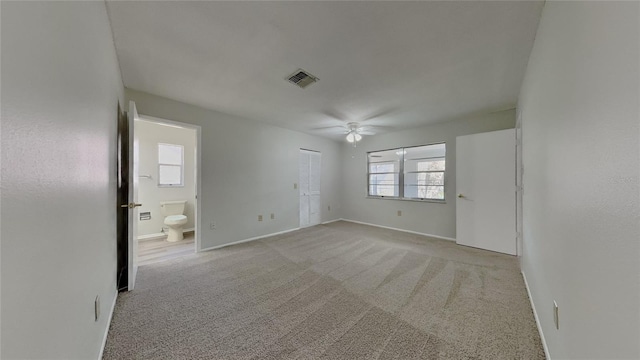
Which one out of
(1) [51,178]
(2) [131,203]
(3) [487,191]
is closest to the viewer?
(1) [51,178]

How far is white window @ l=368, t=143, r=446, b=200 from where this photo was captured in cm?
437

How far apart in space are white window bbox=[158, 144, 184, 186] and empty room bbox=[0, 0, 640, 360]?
0.30 feet

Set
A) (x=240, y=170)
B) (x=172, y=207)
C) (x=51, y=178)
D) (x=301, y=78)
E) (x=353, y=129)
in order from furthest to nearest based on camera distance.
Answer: (x=172, y=207) → (x=353, y=129) → (x=240, y=170) → (x=301, y=78) → (x=51, y=178)

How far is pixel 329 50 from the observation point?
1.93 meters

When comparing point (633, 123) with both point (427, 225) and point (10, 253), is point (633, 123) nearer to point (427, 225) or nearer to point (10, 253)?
point (10, 253)

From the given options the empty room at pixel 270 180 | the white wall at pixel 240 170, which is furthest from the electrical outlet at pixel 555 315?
the white wall at pixel 240 170

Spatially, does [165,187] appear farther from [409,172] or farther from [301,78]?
[409,172]

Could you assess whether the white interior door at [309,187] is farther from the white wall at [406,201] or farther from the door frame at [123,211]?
the door frame at [123,211]

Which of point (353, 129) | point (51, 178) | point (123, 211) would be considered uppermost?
point (353, 129)

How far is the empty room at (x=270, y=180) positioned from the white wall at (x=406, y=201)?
0.06 metres

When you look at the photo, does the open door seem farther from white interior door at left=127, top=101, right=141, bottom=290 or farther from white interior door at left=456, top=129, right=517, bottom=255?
white interior door at left=456, top=129, right=517, bottom=255

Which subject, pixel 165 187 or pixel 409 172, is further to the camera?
pixel 409 172

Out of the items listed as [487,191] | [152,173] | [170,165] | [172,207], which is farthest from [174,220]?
[487,191]

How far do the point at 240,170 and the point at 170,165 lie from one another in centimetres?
182
